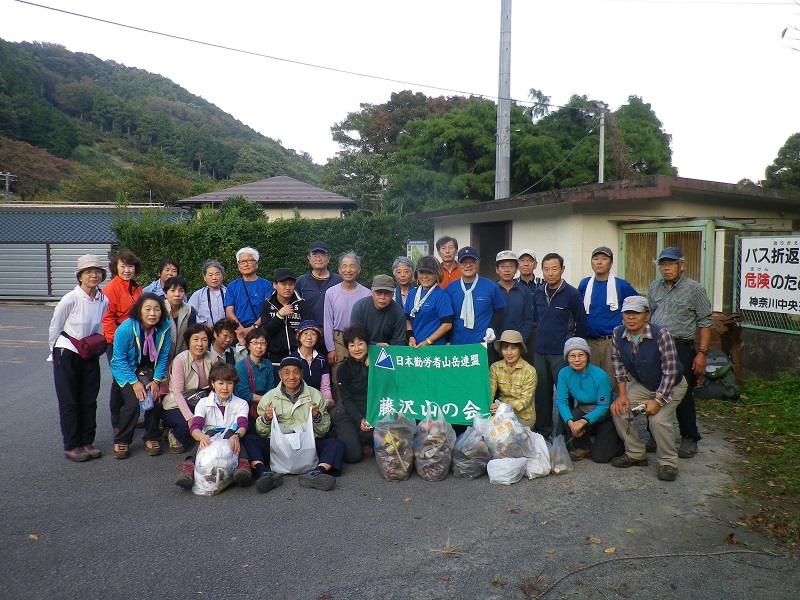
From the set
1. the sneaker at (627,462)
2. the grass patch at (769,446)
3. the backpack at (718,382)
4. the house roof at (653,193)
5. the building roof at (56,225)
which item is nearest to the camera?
the grass patch at (769,446)

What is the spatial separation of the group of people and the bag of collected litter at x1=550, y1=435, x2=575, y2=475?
225 mm

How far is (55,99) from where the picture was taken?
237 feet

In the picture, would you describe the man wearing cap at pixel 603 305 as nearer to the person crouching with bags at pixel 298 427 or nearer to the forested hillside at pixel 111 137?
the person crouching with bags at pixel 298 427

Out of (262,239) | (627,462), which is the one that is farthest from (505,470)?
(262,239)

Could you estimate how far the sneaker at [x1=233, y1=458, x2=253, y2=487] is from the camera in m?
5.20

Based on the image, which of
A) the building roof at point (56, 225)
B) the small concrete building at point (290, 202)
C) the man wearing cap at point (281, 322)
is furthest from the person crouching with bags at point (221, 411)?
the small concrete building at point (290, 202)

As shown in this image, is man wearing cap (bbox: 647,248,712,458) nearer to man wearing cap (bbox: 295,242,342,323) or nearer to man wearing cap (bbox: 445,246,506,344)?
man wearing cap (bbox: 445,246,506,344)

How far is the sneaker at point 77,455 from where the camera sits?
6023mm

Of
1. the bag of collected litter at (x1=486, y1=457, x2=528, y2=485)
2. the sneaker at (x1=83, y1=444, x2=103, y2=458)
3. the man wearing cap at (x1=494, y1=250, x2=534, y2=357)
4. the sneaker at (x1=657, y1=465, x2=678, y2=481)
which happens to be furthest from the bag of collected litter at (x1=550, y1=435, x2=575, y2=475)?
the sneaker at (x1=83, y1=444, x2=103, y2=458)

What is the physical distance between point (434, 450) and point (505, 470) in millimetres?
632

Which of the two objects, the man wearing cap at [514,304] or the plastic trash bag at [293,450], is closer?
the plastic trash bag at [293,450]

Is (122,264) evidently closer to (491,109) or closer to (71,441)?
(71,441)

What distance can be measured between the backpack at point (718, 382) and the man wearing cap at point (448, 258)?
145 inches

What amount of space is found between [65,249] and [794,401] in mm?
25411
